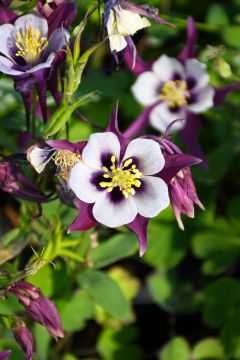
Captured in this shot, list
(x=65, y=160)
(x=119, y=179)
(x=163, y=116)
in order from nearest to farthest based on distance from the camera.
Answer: (x=65, y=160)
(x=119, y=179)
(x=163, y=116)

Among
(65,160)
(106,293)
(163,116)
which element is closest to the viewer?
(65,160)

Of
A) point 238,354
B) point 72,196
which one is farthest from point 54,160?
point 238,354

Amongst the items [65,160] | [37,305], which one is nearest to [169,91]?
[65,160]

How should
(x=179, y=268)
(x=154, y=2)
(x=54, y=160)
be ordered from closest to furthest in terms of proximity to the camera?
(x=54, y=160)
(x=154, y=2)
(x=179, y=268)

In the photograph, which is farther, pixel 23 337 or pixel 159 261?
pixel 159 261

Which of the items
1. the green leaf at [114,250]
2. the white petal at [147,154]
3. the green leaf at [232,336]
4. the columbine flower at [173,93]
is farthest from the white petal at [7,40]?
the green leaf at [232,336]

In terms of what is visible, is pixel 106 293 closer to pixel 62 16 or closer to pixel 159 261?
pixel 159 261

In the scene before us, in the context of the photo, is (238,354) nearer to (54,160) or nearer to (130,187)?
(130,187)
